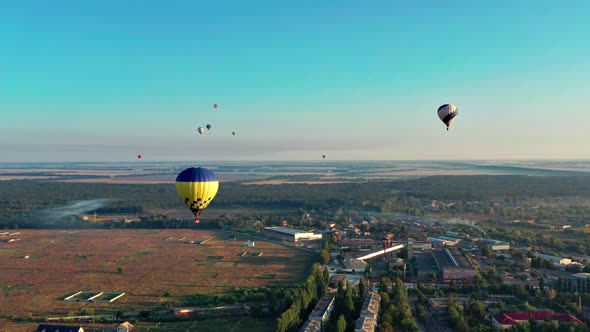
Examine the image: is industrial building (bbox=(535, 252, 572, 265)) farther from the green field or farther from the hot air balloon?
the green field

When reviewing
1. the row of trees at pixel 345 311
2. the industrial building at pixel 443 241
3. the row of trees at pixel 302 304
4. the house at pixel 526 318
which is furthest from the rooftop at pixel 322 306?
the industrial building at pixel 443 241

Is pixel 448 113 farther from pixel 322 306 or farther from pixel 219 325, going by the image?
pixel 219 325

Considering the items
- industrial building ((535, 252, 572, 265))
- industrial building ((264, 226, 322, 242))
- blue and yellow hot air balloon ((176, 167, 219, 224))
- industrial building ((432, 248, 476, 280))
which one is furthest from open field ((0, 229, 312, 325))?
industrial building ((535, 252, 572, 265))

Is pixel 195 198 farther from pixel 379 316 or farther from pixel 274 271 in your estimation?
pixel 274 271

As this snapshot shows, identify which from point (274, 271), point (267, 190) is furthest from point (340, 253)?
point (267, 190)

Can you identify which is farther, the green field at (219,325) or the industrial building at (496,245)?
the industrial building at (496,245)

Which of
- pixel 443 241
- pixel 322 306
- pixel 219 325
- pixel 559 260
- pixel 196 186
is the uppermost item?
pixel 196 186

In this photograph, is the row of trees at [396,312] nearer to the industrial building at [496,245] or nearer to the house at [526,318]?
the house at [526,318]

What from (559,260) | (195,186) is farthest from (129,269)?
(559,260)
